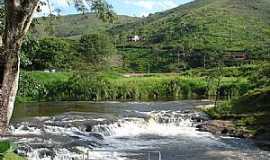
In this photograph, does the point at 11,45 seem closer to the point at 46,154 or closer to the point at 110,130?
the point at 46,154

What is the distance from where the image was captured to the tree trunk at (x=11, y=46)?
27.3 feet

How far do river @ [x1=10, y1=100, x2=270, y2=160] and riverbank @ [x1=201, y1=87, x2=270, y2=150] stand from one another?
1286 millimetres

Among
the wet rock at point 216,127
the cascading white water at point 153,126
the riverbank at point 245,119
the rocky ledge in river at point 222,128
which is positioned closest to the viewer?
the riverbank at point 245,119

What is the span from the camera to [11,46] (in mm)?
8445

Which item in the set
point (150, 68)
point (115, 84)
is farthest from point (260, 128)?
point (150, 68)

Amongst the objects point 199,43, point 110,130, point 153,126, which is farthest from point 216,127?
point 199,43

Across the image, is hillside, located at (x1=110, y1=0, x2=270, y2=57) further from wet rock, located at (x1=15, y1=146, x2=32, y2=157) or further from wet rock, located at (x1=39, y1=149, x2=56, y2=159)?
wet rock, located at (x1=15, y1=146, x2=32, y2=157)

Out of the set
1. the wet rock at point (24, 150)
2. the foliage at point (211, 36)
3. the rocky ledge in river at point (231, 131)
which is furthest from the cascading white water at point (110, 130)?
the foliage at point (211, 36)

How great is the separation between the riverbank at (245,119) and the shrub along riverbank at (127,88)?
21133 millimetres

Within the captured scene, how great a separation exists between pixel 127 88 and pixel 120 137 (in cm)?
3573

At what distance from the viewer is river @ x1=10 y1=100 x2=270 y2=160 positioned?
2764 cm

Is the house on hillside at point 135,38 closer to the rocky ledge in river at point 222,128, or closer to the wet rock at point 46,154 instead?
the rocky ledge in river at point 222,128

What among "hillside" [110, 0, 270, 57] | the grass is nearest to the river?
the grass

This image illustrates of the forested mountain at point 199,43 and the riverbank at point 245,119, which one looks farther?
the forested mountain at point 199,43
